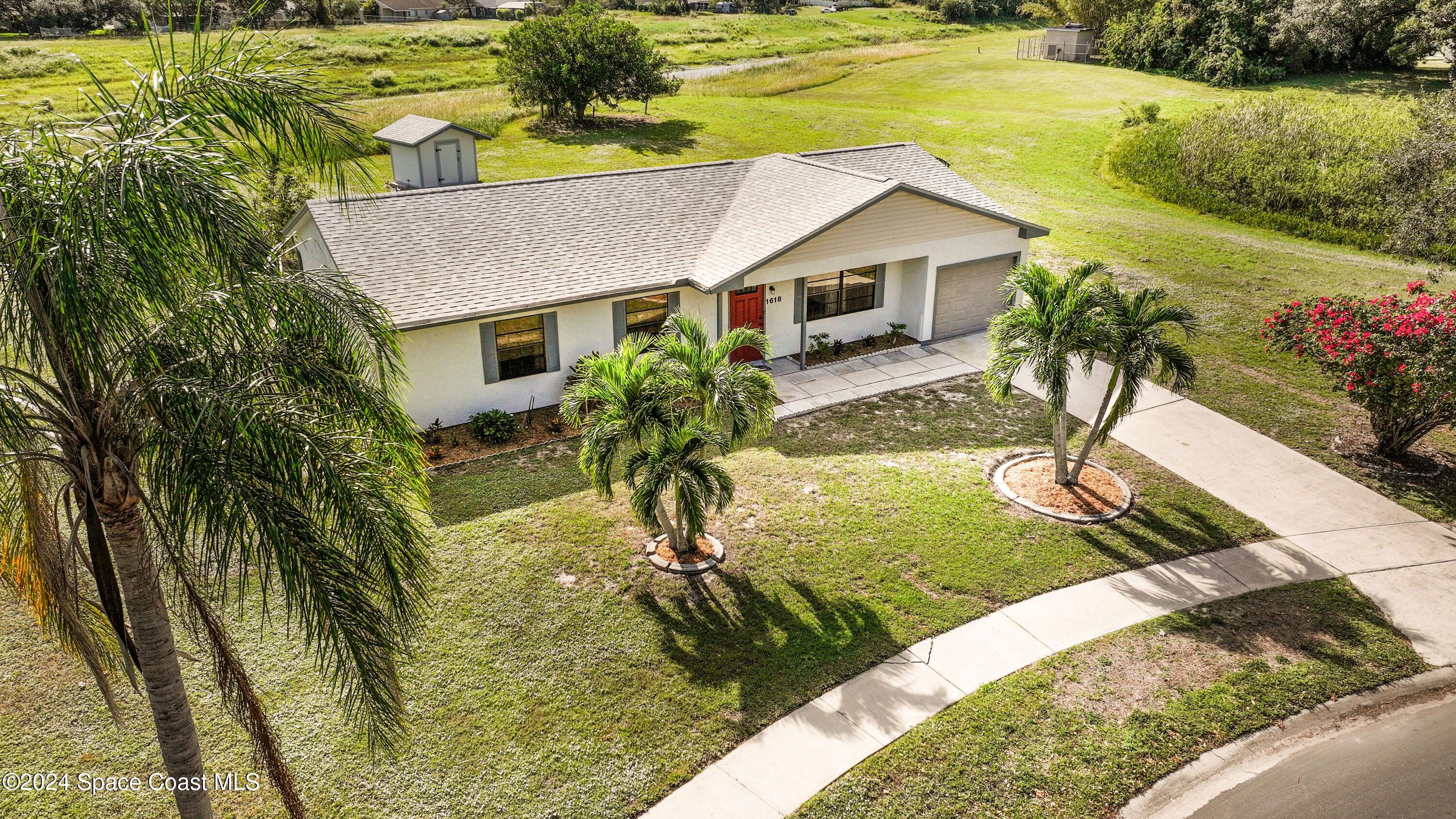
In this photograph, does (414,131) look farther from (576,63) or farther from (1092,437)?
(1092,437)

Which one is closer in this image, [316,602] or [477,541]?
[316,602]

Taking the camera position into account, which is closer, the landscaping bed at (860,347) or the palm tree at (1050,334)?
the palm tree at (1050,334)

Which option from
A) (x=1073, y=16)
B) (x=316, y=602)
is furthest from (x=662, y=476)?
(x=1073, y=16)

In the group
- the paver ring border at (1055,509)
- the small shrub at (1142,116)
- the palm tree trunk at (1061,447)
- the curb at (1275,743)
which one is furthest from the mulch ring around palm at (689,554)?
the small shrub at (1142,116)

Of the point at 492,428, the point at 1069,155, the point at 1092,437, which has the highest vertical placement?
the point at 1069,155

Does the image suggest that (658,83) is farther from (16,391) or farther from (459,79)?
(16,391)

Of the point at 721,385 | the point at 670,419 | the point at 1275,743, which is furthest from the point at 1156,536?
the point at 670,419

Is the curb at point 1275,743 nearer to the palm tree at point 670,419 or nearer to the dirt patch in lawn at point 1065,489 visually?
the dirt patch in lawn at point 1065,489
